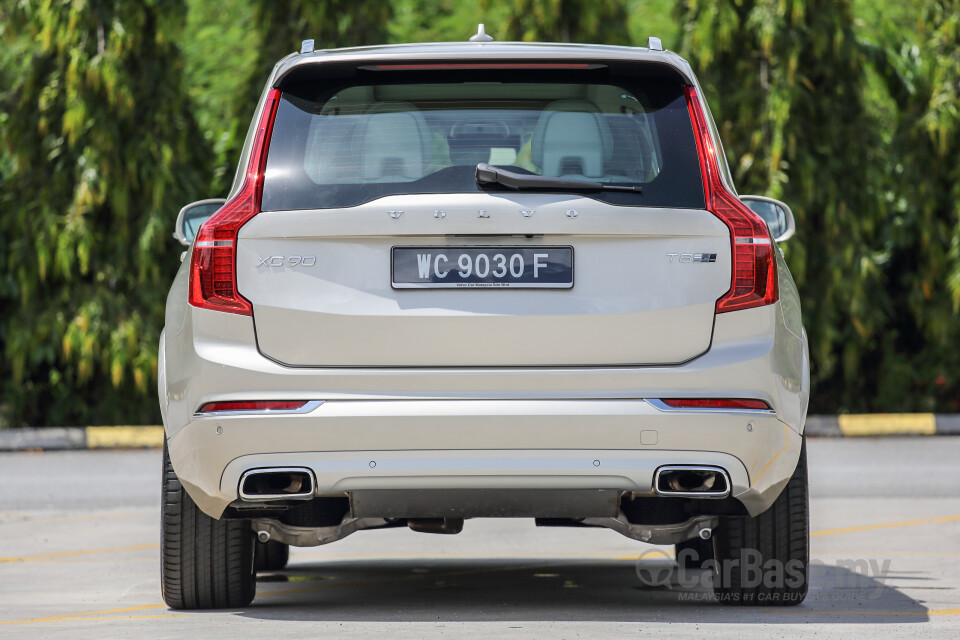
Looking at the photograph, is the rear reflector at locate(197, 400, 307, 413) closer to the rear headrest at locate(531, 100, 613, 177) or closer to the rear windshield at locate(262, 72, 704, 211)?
the rear windshield at locate(262, 72, 704, 211)

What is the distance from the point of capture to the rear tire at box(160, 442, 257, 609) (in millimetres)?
5297

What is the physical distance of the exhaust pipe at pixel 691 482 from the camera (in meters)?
4.73

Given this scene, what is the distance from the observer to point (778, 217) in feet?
19.6

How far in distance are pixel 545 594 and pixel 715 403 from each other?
1.65 metres

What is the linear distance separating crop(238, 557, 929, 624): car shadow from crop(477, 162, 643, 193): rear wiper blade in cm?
147

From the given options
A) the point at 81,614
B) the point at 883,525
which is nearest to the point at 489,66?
the point at 81,614

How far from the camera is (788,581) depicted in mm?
5477

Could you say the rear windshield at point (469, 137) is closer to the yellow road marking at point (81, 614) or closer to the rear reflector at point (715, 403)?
the rear reflector at point (715, 403)

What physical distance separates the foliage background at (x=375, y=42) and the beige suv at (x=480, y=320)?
928cm

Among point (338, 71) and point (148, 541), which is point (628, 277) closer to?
point (338, 71)

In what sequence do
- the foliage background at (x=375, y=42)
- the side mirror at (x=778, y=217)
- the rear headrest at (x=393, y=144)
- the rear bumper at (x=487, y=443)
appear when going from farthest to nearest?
the foliage background at (x=375, y=42) < the side mirror at (x=778, y=217) < the rear headrest at (x=393, y=144) < the rear bumper at (x=487, y=443)

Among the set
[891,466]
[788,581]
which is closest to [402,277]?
[788,581]

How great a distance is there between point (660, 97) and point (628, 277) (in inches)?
27.5

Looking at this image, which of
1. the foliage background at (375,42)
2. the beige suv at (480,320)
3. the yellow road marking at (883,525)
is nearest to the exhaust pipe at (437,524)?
the beige suv at (480,320)
